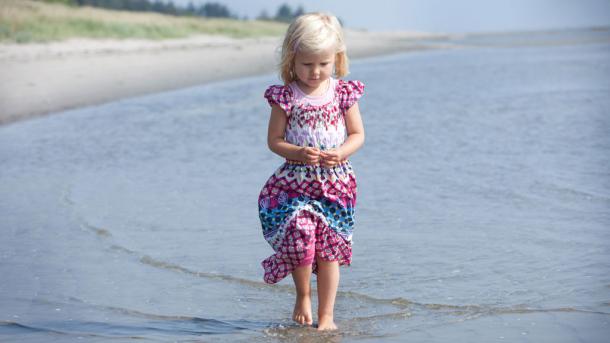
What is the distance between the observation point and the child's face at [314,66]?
10.6ft

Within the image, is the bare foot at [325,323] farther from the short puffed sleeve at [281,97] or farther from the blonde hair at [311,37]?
the blonde hair at [311,37]

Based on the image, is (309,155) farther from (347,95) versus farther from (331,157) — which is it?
(347,95)

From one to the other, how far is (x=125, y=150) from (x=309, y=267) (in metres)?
4.97

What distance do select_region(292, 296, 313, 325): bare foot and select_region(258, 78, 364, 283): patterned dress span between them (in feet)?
0.44

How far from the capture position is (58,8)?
1282 inches

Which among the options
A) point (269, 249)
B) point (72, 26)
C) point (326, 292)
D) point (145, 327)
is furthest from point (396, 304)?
point (72, 26)

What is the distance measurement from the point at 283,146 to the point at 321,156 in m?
0.16

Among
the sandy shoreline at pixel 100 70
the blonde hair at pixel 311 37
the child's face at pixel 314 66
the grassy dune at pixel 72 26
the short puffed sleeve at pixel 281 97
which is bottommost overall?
the sandy shoreline at pixel 100 70

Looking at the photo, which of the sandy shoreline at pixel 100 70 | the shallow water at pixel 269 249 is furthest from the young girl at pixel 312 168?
the sandy shoreline at pixel 100 70

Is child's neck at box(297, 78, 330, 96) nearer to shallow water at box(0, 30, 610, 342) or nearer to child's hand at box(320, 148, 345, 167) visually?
child's hand at box(320, 148, 345, 167)

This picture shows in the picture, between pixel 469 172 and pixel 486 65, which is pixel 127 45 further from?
pixel 469 172

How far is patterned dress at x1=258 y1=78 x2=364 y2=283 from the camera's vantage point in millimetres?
3297

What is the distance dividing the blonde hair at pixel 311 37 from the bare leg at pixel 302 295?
0.76 m

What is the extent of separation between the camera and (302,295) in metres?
3.40
